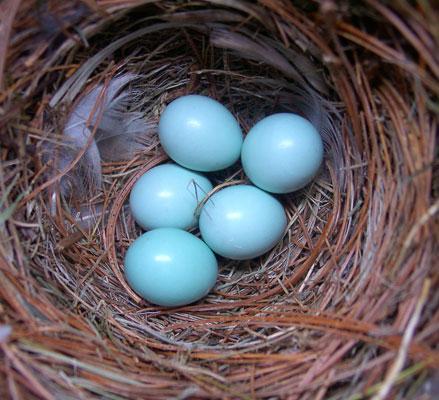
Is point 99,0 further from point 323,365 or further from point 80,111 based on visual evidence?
point 323,365

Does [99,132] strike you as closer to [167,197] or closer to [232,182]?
[167,197]

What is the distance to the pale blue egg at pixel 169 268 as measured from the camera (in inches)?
47.0

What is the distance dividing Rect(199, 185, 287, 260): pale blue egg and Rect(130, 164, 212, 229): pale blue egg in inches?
1.8

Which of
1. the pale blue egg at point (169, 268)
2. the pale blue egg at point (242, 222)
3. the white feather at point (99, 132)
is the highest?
the white feather at point (99, 132)

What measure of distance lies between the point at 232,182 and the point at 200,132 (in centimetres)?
19

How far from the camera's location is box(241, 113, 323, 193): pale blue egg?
1199mm

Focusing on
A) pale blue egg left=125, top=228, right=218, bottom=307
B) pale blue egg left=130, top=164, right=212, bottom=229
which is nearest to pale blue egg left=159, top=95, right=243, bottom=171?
pale blue egg left=130, top=164, right=212, bottom=229

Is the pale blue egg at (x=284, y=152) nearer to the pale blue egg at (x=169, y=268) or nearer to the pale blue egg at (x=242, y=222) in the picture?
the pale blue egg at (x=242, y=222)

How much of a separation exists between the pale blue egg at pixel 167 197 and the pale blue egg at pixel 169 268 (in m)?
0.05

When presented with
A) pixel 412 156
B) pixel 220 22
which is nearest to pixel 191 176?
pixel 220 22

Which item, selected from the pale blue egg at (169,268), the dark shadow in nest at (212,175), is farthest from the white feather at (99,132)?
the pale blue egg at (169,268)

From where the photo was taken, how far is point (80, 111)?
125cm

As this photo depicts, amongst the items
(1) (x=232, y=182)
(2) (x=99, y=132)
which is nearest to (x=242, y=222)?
(1) (x=232, y=182)

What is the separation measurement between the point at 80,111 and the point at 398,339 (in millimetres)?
865
